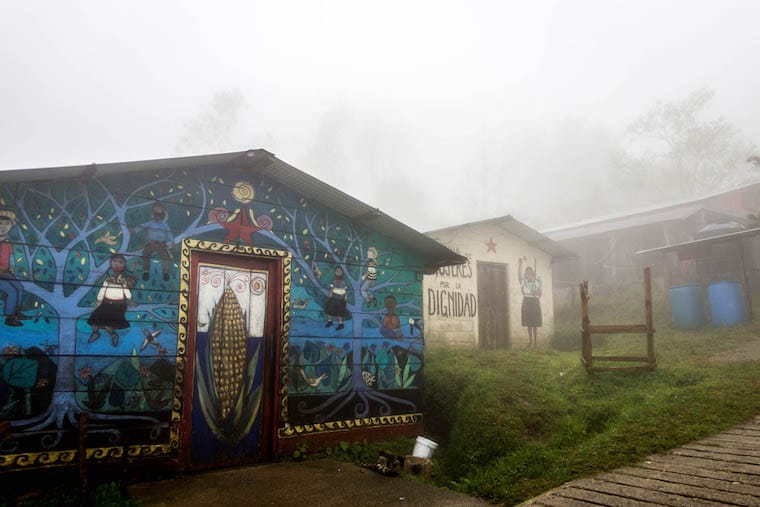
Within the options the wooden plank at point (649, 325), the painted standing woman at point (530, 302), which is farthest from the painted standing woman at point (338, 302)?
the painted standing woman at point (530, 302)

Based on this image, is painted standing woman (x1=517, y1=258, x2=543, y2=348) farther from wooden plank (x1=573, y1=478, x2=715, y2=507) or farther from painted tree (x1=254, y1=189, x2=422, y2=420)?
wooden plank (x1=573, y1=478, x2=715, y2=507)

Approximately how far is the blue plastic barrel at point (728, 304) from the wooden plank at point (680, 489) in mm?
11669

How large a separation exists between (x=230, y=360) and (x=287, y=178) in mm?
2490

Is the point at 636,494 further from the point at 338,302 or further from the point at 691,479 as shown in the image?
the point at 338,302

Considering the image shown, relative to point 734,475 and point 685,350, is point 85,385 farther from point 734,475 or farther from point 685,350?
point 685,350

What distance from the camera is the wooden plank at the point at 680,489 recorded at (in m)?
3.64

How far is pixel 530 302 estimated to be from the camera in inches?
627

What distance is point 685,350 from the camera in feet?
37.9

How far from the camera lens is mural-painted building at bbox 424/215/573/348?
14.1m

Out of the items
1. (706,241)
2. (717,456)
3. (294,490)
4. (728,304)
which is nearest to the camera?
(717,456)

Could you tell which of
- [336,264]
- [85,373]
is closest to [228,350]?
[85,373]

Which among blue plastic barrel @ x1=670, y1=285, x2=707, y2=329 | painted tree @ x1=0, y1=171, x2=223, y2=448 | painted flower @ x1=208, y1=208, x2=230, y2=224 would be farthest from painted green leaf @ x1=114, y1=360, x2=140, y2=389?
A: blue plastic barrel @ x1=670, y1=285, x2=707, y2=329

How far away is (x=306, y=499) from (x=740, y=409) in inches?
217

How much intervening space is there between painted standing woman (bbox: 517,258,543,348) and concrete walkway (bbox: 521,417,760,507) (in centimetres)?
1054
